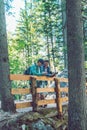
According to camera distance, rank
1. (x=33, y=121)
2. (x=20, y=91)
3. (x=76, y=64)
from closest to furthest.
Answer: (x=76, y=64)
(x=33, y=121)
(x=20, y=91)

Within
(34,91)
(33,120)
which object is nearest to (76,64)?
(34,91)

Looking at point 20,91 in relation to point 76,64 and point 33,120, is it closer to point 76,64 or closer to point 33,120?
point 33,120

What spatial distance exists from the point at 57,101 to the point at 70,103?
251 cm

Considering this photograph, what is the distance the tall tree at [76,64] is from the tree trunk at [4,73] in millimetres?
1955

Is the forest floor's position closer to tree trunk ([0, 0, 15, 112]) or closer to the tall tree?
tree trunk ([0, 0, 15, 112])

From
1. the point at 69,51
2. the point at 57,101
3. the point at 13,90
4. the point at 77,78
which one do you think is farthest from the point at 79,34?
the point at 57,101

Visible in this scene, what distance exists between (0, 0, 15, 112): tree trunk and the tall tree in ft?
6.41

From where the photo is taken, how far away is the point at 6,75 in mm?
10258

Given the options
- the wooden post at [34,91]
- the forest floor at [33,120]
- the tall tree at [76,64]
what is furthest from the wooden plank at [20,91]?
the tall tree at [76,64]

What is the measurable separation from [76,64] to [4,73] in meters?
2.24

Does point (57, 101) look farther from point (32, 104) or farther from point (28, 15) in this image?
point (28, 15)

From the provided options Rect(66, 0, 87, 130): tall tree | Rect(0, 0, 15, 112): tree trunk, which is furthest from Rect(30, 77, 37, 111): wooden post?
Rect(66, 0, 87, 130): tall tree

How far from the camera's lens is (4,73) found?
33.6ft

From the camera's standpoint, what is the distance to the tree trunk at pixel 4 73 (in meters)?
10.2
